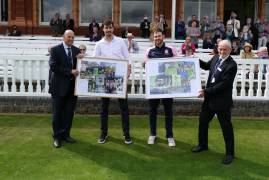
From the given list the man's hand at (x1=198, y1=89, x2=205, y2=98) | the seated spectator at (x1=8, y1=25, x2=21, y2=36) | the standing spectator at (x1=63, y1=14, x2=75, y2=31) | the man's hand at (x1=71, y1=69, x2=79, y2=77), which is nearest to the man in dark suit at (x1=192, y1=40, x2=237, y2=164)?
the man's hand at (x1=198, y1=89, x2=205, y2=98)

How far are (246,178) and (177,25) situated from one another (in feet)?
46.4

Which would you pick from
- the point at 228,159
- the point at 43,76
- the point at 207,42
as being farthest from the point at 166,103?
the point at 207,42

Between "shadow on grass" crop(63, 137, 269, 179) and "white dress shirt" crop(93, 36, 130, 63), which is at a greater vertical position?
"white dress shirt" crop(93, 36, 130, 63)

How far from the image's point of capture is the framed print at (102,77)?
8102 millimetres

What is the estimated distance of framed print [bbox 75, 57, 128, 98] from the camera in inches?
319

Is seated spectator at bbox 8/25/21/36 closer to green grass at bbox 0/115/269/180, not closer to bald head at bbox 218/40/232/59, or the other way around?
green grass at bbox 0/115/269/180

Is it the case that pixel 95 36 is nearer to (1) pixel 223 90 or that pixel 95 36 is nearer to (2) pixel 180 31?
(2) pixel 180 31

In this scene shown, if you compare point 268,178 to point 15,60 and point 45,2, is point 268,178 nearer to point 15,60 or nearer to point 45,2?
point 15,60

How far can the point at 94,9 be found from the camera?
79.0ft

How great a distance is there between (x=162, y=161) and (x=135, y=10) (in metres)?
17.5

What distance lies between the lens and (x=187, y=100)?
34.4 ft

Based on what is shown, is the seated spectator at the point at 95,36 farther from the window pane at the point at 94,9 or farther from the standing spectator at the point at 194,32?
the window pane at the point at 94,9

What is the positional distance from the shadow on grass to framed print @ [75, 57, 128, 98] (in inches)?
32.6

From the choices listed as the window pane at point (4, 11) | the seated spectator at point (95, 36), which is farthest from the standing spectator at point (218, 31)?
the window pane at point (4, 11)
